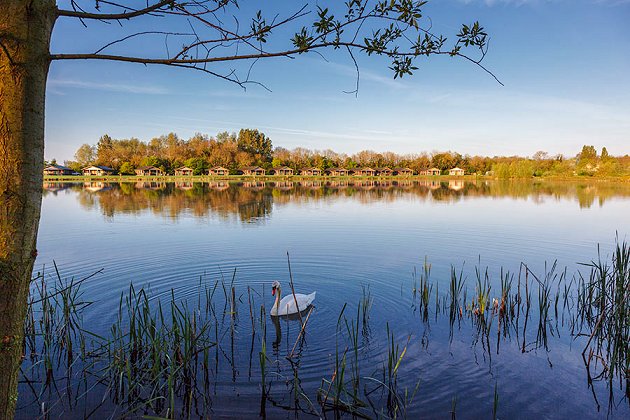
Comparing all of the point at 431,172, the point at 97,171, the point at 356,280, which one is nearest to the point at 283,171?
the point at 431,172

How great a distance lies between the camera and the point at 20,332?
2.20m

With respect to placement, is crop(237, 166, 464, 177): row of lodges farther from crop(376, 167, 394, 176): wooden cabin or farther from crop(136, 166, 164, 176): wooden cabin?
crop(136, 166, 164, 176): wooden cabin

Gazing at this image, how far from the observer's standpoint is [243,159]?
401 ft

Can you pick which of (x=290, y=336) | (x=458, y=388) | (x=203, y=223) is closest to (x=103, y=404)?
(x=290, y=336)

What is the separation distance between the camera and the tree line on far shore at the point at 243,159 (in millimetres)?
103831

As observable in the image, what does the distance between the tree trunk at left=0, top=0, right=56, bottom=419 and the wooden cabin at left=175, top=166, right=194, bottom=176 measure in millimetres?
115739

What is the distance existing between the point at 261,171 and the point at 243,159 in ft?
32.1

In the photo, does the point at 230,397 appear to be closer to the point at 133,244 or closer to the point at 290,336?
the point at 290,336

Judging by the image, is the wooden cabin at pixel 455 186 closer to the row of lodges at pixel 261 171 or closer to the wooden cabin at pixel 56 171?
the row of lodges at pixel 261 171

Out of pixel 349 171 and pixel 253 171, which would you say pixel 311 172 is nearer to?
pixel 349 171

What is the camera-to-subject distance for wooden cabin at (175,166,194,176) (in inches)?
4412

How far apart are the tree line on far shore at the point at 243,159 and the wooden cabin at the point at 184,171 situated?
1391mm

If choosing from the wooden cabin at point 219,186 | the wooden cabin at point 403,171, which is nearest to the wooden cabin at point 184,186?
the wooden cabin at point 219,186

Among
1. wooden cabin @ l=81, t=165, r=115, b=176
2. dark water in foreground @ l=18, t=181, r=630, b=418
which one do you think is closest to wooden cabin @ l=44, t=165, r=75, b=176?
wooden cabin @ l=81, t=165, r=115, b=176
